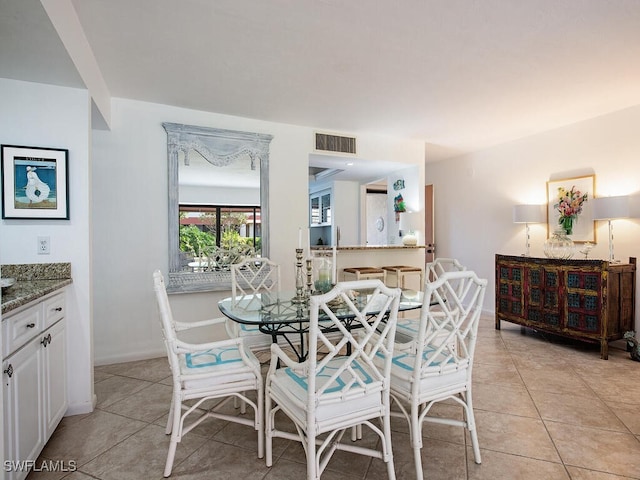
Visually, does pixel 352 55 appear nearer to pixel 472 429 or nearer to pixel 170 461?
pixel 472 429

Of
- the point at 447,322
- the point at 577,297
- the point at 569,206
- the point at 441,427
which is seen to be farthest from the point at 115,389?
the point at 569,206

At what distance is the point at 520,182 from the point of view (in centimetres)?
487

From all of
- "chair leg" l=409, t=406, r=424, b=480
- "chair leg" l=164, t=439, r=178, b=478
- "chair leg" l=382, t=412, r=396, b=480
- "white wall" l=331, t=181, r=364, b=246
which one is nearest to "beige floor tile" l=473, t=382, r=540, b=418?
"chair leg" l=409, t=406, r=424, b=480

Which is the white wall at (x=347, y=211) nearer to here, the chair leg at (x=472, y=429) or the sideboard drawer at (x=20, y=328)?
the chair leg at (x=472, y=429)

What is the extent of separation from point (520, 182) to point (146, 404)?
5071 mm

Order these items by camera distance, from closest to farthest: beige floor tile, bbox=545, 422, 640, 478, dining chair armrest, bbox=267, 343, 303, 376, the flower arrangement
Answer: dining chair armrest, bbox=267, 343, 303, 376 < beige floor tile, bbox=545, 422, 640, 478 < the flower arrangement

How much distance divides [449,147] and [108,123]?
447cm

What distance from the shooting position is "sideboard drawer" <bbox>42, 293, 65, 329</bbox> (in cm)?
198

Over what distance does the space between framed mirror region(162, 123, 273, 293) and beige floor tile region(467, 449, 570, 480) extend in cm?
281

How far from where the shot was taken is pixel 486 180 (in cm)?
539

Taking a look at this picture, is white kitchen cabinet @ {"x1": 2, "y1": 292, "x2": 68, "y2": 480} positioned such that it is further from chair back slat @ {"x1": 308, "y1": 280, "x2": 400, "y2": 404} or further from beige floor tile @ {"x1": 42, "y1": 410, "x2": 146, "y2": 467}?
chair back slat @ {"x1": 308, "y1": 280, "x2": 400, "y2": 404}

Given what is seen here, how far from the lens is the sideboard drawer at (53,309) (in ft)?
6.48

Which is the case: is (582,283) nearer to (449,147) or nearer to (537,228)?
(537,228)

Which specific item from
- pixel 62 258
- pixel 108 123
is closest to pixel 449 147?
pixel 108 123
